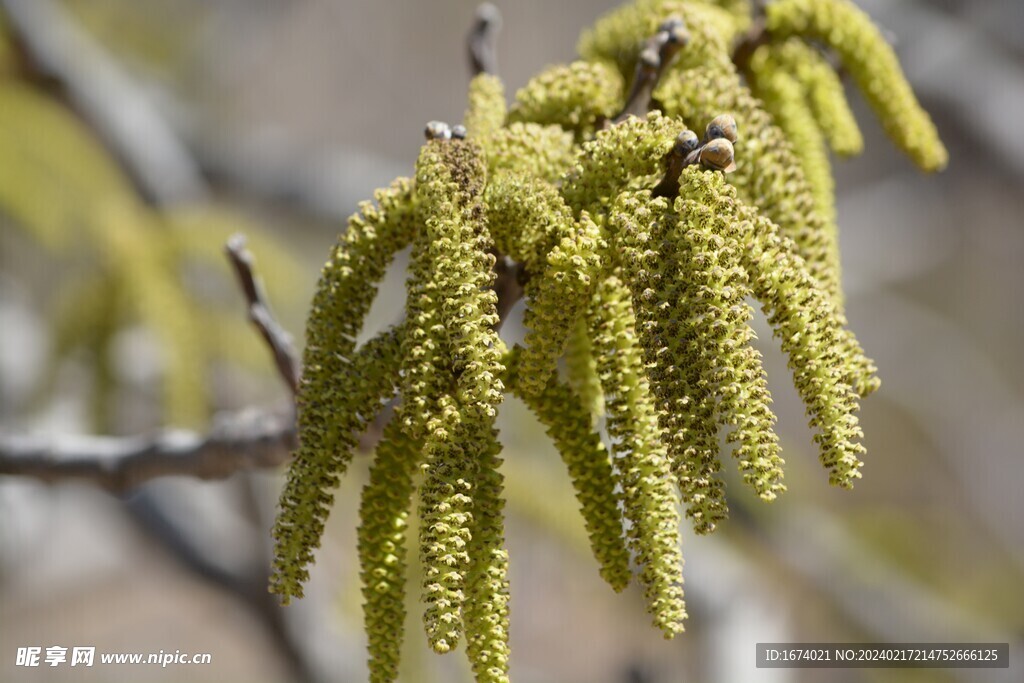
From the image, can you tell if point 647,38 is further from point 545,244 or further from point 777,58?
point 545,244

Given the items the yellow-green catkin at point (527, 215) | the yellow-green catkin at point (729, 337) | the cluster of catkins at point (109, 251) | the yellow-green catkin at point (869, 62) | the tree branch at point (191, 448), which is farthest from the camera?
the cluster of catkins at point (109, 251)

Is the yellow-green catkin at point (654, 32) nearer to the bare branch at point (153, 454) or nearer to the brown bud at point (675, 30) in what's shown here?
the brown bud at point (675, 30)

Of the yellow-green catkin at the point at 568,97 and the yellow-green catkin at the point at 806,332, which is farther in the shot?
the yellow-green catkin at the point at 568,97

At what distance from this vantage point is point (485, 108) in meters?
0.76

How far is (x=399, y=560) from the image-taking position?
2.07 feet

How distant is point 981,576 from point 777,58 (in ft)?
17.4

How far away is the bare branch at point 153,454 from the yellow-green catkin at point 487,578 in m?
0.43

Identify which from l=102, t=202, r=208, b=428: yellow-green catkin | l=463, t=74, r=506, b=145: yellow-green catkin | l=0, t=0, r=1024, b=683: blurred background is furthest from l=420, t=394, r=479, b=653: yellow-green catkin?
l=102, t=202, r=208, b=428: yellow-green catkin

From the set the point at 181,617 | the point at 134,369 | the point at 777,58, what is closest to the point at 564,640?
the point at 181,617

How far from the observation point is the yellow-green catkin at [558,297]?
55 cm

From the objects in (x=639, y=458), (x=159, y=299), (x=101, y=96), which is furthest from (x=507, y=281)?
(x=101, y=96)

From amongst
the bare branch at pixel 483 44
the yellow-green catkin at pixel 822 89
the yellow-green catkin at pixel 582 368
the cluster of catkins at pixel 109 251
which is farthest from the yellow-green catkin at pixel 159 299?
the yellow-green catkin at pixel 822 89

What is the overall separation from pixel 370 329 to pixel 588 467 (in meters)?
2.62

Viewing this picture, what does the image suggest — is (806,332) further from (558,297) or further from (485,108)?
(485,108)
